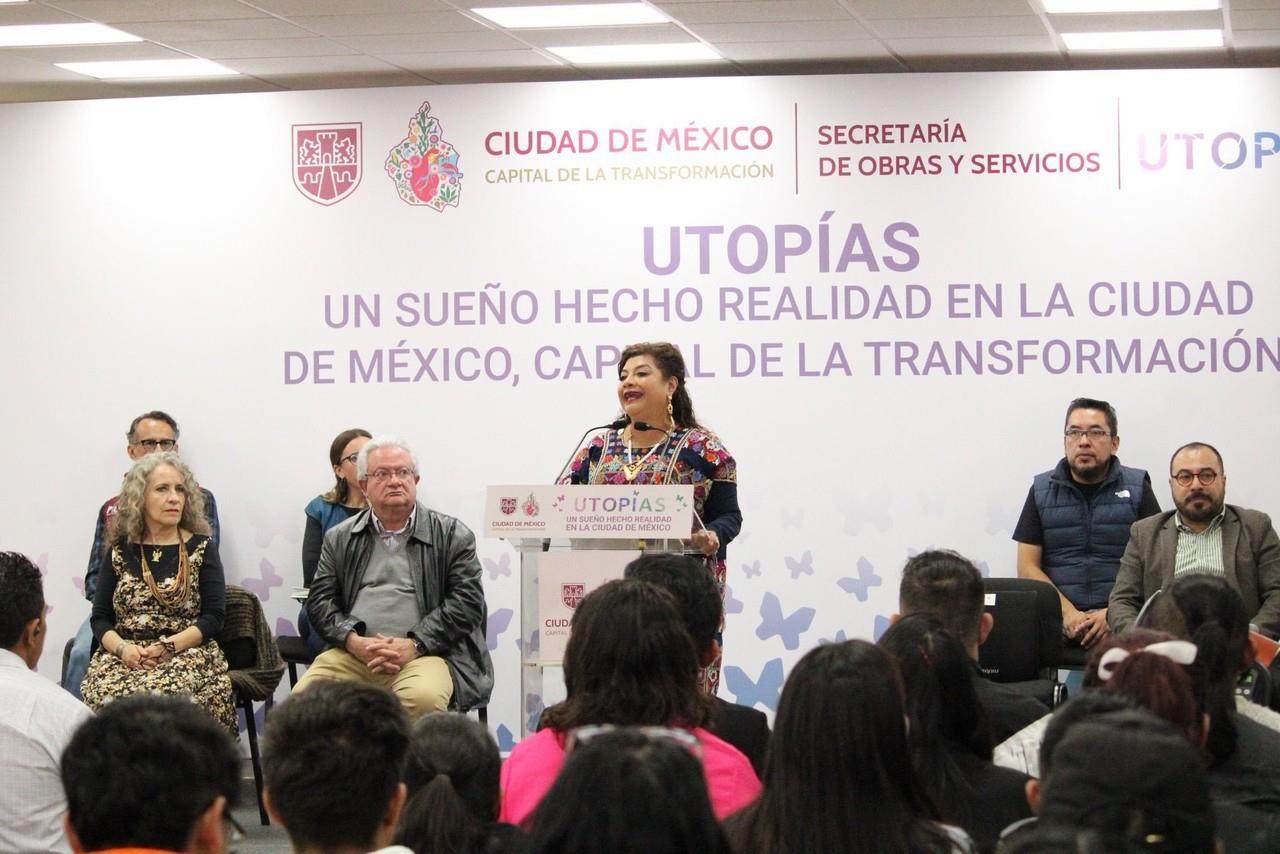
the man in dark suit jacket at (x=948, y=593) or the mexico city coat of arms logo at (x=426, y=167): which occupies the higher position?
the mexico city coat of arms logo at (x=426, y=167)

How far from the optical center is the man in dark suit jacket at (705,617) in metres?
3.41

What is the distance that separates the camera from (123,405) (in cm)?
757

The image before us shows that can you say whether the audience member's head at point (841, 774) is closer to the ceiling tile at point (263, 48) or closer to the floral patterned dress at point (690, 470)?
the floral patterned dress at point (690, 470)

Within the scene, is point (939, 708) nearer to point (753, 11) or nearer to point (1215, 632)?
point (1215, 632)

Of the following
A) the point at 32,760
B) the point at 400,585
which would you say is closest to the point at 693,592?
the point at 32,760

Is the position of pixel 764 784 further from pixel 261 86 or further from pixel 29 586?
pixel 261 86

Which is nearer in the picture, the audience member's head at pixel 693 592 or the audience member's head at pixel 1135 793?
the audience member's head at pixel 1135 793

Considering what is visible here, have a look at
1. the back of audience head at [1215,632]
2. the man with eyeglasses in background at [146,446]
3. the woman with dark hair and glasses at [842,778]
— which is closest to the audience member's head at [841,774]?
the woman with dark hair and glasses at [842,778]

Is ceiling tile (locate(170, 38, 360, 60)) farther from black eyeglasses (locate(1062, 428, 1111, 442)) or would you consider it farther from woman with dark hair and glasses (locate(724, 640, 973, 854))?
woman with dark hair and glasses (locate(724, 640, 973, 854))

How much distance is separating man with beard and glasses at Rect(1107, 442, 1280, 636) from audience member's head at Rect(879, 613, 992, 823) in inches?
138

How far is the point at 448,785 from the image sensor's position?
8.01 ft

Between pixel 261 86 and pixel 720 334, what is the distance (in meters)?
2.64

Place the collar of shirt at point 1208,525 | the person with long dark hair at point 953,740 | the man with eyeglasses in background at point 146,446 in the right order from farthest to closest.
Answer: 1. the man with eyeglasses in background at point 146,446
2. the collar of shirt at point 1208,525
3. the person with long dark hair at point 953,740

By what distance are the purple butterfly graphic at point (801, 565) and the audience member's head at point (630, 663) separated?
4.25 m
